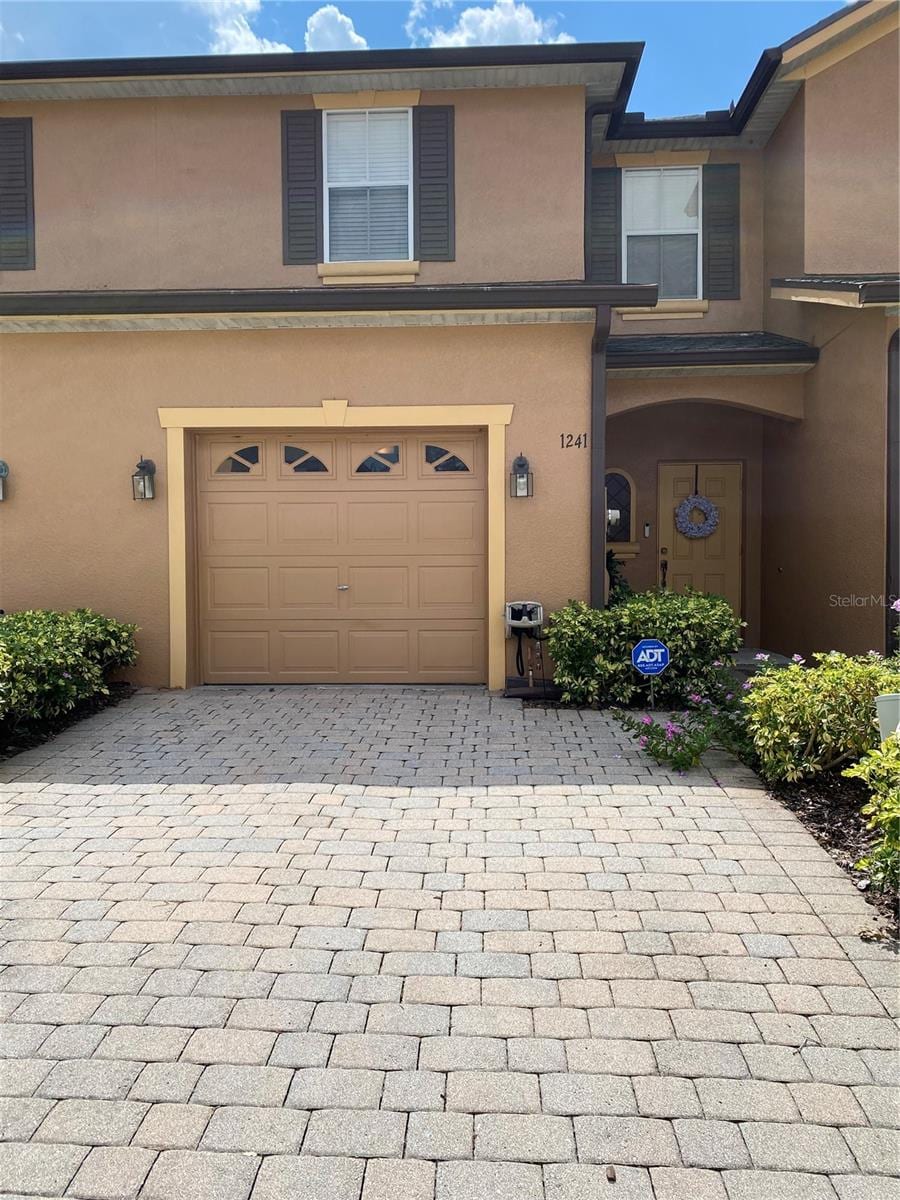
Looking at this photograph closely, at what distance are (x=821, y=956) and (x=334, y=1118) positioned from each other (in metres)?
1.91

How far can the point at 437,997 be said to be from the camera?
9.34 ft

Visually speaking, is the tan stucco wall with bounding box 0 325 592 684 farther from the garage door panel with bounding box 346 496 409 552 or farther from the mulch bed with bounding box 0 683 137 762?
the garage door panel with bounding box 346 496 409 552

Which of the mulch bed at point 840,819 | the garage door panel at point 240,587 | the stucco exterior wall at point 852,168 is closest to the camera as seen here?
the mulch bed at point 840,819

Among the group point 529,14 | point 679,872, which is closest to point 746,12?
point 529,14

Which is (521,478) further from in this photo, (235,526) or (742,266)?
(742,266)

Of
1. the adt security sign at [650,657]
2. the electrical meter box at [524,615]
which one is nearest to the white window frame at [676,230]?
the electrical meter box at [524,615]

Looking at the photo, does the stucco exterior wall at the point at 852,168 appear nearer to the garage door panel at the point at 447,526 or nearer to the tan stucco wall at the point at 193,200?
the tan stucco wall at the point at 193,200

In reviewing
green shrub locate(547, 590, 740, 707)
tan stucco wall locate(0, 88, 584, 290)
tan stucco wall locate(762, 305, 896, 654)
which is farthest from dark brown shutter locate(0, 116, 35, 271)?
tan stucco wall locate(762, 305, 896, 654)

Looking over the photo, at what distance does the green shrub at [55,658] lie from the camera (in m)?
5.98

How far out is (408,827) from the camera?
4.37 metres

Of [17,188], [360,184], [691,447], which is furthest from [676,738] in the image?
[17,188]

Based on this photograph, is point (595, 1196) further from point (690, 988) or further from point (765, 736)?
point (765, 736)

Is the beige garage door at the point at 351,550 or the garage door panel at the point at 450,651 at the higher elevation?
the beige garage door at the point at 351,550

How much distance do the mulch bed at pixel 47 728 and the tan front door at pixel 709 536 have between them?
6861 mm
